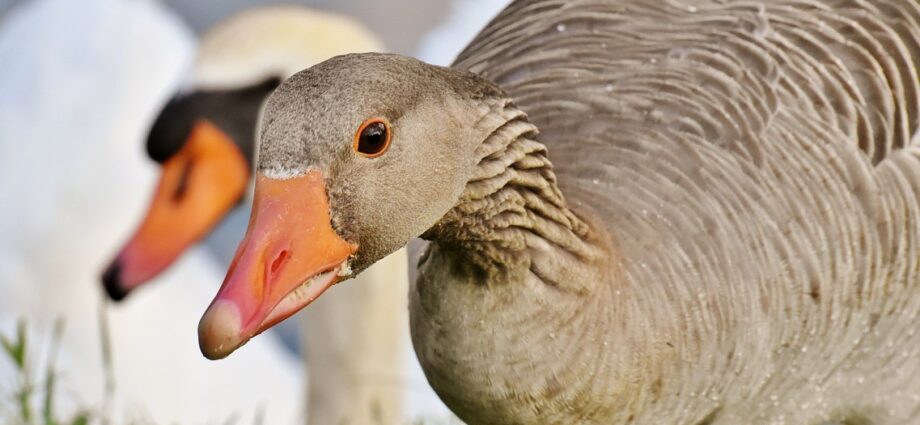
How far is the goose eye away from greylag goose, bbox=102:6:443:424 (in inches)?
115

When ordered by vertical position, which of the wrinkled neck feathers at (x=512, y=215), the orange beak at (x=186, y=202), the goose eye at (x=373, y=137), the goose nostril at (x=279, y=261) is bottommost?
the goose nostril at (x=279, y=261)

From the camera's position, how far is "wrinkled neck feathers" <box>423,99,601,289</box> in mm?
3055

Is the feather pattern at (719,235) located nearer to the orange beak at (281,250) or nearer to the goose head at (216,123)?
the orange beak at (281,250)

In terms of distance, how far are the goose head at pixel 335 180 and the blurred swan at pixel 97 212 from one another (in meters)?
4.05

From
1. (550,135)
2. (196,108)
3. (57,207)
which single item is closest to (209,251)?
(57,207)

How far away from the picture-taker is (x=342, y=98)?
2.77 m

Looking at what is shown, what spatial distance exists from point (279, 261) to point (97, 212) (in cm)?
472

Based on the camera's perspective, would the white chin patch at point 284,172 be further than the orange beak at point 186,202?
No

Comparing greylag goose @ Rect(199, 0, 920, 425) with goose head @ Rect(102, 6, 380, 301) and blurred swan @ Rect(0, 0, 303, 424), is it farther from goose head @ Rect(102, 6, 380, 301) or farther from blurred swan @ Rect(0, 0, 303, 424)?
blurred swan @ Rect(0, 0, 303, 424)

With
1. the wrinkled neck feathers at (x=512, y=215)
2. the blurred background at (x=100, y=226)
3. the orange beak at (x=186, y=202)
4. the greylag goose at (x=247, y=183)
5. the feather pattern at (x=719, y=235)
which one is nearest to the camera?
the wrinkled neck feathers at (x=512, y=215)

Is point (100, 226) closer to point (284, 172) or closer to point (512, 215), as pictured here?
point (512, 215)

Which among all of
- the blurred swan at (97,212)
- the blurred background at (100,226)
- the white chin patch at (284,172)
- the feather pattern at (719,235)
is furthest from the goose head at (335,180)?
the blurred swan at (97,212)

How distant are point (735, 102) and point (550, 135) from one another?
1.28 feet

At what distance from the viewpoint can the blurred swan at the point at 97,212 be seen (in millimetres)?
7043
